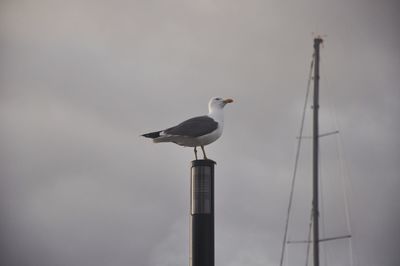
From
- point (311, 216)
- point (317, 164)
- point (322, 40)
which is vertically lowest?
point (311, 216)

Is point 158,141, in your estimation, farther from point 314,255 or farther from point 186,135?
point 314,255

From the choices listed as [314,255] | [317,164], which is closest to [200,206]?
[314,255]

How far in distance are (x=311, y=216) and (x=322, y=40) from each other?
7719 mm

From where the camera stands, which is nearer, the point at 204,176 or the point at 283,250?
the point at 204,176

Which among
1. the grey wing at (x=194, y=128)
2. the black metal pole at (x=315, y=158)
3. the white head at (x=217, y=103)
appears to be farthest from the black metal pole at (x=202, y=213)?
the black metal pole at (x=315, y=158)

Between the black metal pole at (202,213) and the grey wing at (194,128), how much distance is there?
1082 millimetres

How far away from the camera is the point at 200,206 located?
12008mm

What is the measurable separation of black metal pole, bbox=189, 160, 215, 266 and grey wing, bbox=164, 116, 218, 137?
1.08 meters

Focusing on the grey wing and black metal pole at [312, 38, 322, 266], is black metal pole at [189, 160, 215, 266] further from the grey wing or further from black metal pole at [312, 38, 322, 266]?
black metal pole at [312, 38, 322, 266]

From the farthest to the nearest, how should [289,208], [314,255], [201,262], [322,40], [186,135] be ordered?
1. [322,40]
2. [289,208]
3. [314,255]
4. [186,135]
5. [201,262]

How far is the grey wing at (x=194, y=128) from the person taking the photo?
521 inches

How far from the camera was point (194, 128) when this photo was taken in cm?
1336

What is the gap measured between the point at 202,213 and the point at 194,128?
1920 mm

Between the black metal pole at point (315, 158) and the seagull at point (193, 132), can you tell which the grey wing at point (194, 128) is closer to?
the seagull at point (193, 132)
